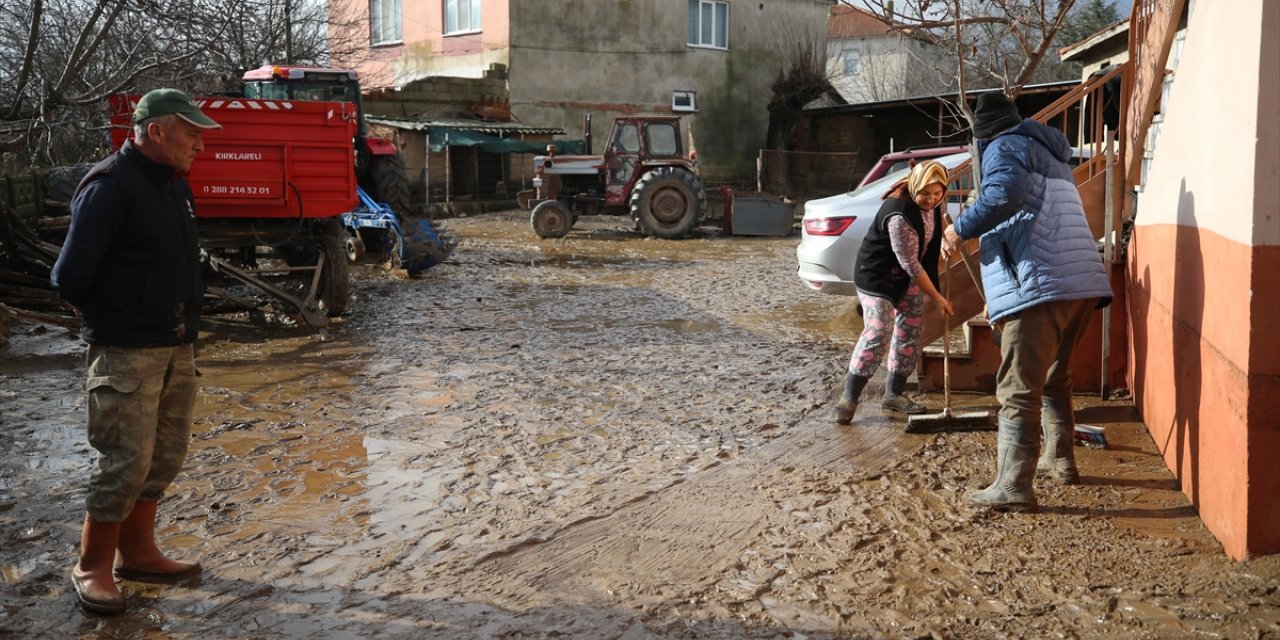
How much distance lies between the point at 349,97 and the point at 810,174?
14815mm

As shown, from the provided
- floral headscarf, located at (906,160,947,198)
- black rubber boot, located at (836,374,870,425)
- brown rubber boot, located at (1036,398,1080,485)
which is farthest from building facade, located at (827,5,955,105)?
brown rubber boot, located at (1036,398,1080,485)

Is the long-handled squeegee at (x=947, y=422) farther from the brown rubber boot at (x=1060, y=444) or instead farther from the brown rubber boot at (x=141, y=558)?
the brown rubber boot at (x=141, y=558)

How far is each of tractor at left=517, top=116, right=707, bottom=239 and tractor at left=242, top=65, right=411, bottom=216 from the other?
2.85 meters

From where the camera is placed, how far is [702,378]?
7.61m

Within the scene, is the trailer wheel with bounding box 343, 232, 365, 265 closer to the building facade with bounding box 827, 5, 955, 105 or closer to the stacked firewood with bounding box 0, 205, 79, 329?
the stacked firewood with bounding box 0, 205, 79, 329

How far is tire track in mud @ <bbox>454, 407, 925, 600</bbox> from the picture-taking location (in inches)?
159

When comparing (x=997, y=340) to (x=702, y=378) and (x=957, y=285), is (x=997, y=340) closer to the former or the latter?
(x=957, y=285)

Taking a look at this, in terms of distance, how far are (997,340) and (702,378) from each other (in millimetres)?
2001

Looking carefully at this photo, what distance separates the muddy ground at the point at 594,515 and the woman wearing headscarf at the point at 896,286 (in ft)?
0.82

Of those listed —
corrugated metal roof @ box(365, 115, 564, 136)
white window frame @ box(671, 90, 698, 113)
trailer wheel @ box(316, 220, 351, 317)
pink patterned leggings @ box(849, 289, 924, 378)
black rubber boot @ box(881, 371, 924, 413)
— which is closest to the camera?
pink patterned leggings @ box(849, 289, 924, 378)

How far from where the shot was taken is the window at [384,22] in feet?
100

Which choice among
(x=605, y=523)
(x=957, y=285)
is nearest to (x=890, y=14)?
(x=957, y=285)

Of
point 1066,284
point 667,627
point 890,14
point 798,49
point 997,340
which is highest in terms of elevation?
point 798,49

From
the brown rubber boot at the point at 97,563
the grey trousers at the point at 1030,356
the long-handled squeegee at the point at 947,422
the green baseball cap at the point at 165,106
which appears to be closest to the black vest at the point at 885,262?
the long-handled squeegee at the point at 947,422
